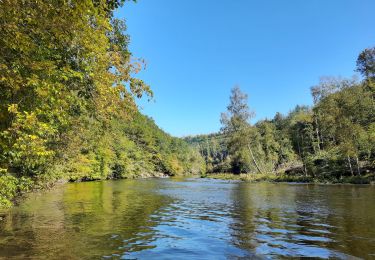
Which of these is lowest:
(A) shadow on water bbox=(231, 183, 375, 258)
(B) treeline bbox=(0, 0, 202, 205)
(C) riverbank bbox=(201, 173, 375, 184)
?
(A) shadow on water bbox=(231, 183, 375, 258)

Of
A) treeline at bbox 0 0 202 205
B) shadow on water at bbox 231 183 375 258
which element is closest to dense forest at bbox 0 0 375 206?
treeline at bbox 0 0 202 205

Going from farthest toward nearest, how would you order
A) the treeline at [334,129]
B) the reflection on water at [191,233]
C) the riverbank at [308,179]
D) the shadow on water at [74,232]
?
the treeline at [334,129] < the riverbank at [308,179] < the shadow on water at [74,232] < the reflection on water at [191,233]

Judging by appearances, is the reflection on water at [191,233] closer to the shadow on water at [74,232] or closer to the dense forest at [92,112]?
the shadow on water at [74,232]

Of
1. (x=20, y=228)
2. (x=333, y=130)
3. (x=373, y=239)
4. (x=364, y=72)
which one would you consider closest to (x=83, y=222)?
(x=20, y=228)

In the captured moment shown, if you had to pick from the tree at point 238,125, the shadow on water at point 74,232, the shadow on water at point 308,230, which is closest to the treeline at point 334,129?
the tree at point 238,125

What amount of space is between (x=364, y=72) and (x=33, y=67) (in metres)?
75.1

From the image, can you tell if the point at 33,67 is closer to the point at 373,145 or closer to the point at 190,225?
the point at 190,225

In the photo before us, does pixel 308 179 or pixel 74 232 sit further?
pixel 308 179

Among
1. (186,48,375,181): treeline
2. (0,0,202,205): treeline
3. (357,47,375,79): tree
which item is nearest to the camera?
(0,0,202,205): treeline

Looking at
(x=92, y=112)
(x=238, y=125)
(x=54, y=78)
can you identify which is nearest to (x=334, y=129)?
(x=238, y=125)

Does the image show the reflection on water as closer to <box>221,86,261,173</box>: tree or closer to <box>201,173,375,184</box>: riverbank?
<box>201,173,375,184</box>: riverbank

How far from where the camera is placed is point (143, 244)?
1230 centimetres

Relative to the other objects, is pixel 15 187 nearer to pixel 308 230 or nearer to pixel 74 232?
pixel 74 232

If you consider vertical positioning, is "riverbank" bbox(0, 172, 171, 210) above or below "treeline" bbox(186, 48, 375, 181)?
below
